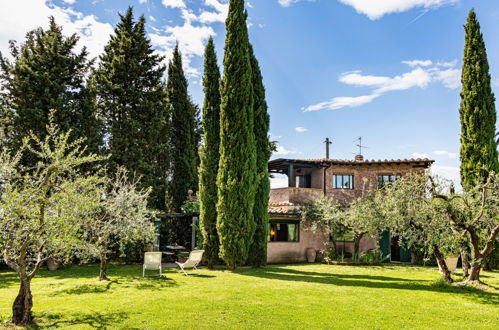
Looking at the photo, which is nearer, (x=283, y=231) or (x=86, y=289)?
(x=86, y=289)

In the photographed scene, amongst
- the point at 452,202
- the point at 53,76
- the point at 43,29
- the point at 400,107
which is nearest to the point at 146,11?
the point at 43,29

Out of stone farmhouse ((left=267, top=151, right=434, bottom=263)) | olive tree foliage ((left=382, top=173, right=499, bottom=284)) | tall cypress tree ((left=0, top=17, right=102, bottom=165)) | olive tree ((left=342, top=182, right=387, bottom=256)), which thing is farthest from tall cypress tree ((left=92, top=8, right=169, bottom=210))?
olive tree foliage ((left=382, top=173, right=499, bottom=284))

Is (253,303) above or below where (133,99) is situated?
below

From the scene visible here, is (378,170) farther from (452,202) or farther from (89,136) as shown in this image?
(89,136)

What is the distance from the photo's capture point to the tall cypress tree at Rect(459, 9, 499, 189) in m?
18.2

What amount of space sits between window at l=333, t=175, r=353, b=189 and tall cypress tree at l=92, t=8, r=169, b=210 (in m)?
11.7

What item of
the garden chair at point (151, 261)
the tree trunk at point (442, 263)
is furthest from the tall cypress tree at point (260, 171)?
the tree trunk at point (442, 263)

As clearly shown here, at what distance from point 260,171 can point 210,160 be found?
2.53 m

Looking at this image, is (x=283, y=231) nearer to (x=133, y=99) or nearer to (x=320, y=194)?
(x=320, y=194)

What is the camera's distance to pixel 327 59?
770 inches

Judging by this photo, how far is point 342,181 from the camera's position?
23.9 metres

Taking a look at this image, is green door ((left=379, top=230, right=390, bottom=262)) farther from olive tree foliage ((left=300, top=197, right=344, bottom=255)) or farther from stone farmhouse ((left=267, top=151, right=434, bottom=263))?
olive tree foliage ((left=300, top=197, right=344, bottom=255))

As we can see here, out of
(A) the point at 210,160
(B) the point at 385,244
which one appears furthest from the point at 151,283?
(B) the point at 385,244

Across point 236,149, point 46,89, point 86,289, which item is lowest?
point 86,289
